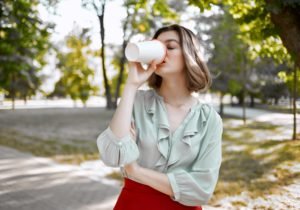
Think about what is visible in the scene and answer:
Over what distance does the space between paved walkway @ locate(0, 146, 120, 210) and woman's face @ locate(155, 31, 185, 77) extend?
3531 millimetres

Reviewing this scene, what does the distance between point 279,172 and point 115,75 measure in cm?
3267

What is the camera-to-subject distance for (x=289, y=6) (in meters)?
3.54

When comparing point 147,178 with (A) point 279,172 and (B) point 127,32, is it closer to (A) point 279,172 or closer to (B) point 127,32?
(A) point 279,172

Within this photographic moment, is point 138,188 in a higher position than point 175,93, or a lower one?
lower

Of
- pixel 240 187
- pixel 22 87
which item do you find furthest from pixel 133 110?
pixel 22 87

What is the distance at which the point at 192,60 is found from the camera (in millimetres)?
1549

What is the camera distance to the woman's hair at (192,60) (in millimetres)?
1545

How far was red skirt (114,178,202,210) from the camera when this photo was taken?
1521 mm

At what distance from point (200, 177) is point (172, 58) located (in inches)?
19.1

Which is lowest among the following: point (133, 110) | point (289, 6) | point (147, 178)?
point (147, 178)

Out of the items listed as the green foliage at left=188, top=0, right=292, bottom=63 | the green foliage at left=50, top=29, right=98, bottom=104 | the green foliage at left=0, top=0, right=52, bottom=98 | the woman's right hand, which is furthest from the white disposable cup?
the green foliage at left=50, top=29, right=98, bottom=104

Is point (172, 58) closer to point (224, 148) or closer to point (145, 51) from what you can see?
point (145, 51)

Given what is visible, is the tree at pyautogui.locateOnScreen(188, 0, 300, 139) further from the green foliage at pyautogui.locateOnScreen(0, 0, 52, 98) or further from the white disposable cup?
the green foliage at pyautogui.locateOnScreen(0, 0, 52, 98)

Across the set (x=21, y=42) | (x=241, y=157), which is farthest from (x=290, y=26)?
(x=21, y=42)
